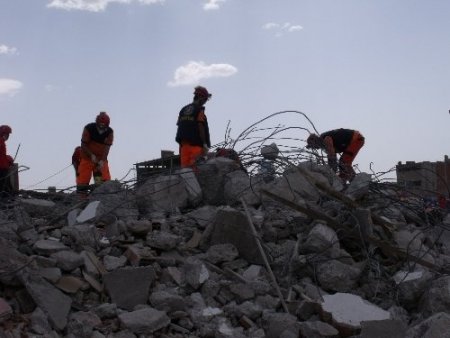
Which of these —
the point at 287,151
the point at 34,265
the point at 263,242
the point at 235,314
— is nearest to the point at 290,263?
the point at 263,242

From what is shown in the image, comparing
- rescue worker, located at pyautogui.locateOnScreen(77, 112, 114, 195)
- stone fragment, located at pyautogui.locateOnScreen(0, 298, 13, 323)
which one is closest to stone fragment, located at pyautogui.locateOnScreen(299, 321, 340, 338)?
stone fragment, located at pyautogui.locateOnScreen(0, 298, 13, 323)

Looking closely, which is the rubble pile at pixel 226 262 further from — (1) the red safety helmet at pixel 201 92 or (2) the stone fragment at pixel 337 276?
(1) the red safety helmet at pixel 201 92

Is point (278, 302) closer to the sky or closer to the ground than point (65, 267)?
closer to the ground

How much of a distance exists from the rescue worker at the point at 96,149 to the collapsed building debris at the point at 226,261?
1768mm

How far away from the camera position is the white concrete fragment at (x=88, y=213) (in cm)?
515

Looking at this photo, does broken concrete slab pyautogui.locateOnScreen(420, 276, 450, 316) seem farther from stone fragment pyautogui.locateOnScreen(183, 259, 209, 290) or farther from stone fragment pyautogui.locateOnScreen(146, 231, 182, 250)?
stone fragment pyautogui.locateOnScreen(146, 231, 182, 250)

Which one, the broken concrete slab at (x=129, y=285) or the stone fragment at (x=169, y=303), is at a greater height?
the broken concrete slab at (x=129, y=285)

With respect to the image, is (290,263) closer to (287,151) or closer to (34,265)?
(287,151)

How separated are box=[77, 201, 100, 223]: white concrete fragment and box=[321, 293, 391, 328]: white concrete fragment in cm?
211

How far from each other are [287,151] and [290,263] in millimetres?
1290

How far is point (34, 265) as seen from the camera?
408 centimetres

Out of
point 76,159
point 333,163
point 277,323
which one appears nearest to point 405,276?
point 277,323

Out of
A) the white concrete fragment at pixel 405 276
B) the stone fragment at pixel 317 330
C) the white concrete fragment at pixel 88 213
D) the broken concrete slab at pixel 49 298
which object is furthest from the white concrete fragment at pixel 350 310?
the white concrete fragment at pixel 88 213

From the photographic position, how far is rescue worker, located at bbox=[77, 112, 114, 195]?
7.73 metres
